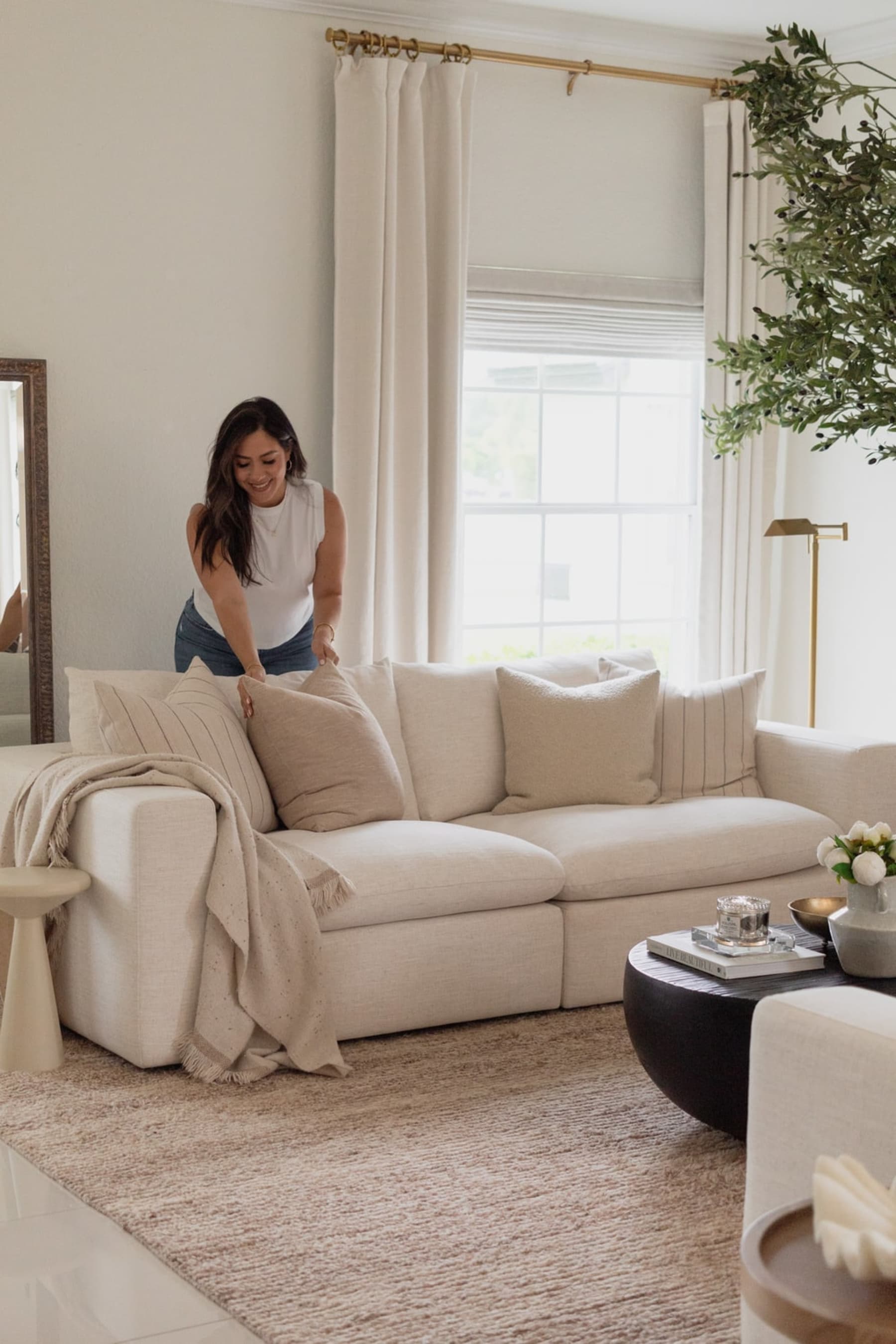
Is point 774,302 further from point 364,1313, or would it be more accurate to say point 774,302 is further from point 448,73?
point 364,1313

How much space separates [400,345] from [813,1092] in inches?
149

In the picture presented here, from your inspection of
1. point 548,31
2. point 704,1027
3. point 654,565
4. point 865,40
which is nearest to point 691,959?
point 704,1027

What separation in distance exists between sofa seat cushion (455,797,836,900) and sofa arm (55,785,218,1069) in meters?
0.99

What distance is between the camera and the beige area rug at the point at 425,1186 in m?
2.42

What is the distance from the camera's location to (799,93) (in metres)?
2.15

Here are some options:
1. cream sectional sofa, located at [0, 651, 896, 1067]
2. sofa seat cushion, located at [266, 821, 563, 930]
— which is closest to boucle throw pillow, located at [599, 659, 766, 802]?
cream sectional sofa, located at [0, 651, 896, 1067]

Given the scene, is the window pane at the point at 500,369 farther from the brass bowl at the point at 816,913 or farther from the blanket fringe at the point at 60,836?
the brass bowl at the point at 816,913

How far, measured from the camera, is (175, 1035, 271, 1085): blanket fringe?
348cm

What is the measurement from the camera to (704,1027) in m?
2.99

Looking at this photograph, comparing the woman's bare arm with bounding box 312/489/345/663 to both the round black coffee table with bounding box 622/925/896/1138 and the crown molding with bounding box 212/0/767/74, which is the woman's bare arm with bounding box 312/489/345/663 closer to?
the crown molding with bounding box 212/0/767/74

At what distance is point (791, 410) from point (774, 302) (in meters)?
3.79

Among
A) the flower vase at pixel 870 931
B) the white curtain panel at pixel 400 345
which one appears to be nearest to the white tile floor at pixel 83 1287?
the flower vase at pixel 870 931

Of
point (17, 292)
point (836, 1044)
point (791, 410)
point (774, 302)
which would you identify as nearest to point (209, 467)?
point (17, 292)

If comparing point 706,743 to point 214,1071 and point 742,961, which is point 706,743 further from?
point 214,1071
